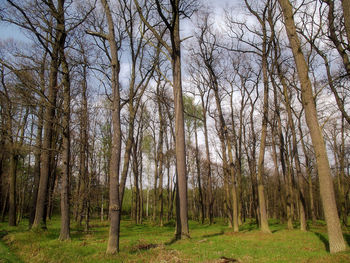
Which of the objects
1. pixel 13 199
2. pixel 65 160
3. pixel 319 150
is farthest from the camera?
pixel 13 199

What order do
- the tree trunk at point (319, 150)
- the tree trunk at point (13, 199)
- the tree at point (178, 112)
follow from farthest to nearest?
the tree trunk at point (13, 199)
the tree at point (178, 112)
the tree trunk at point (319, 150)

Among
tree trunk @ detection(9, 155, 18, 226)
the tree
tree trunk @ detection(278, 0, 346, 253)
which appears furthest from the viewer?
tree trunk @ detection(9, 155, 18, 226)

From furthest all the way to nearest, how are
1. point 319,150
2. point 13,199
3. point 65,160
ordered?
point 13,199
point 65,160
point 319,150

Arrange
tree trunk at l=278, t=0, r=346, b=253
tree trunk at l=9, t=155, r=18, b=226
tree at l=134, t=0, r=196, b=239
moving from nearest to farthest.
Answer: tree trunk at l=278, t=0, r=346, b=253 < tree at l=134, t=0, r=196, b=239 < tree trunk at l=9, t=155, r=18, b=226

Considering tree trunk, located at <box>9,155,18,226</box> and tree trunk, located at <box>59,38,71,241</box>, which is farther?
tree trunk, located at <box>9,155,18,226</box>

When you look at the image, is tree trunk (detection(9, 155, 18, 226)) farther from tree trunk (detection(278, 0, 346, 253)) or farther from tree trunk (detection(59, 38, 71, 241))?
tree trunk (detection(278, 0, 346, 253))

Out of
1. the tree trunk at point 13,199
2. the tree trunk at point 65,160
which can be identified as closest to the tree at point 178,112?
the tree trunk at point 65,160

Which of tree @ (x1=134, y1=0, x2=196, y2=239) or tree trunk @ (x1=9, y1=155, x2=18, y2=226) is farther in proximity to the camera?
tree trunk @ (x1=9, y1=155, x2=18, y2=226)

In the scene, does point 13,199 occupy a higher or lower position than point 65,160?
lower

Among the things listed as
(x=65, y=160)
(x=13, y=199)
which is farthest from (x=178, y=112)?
(x=13, y=199)

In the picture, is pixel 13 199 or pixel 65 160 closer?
pixel 65 160

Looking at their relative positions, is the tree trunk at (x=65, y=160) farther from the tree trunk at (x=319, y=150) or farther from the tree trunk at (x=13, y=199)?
the tree trunk at (x=13, y=199)

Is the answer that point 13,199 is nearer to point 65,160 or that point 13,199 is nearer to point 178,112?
point 65,160

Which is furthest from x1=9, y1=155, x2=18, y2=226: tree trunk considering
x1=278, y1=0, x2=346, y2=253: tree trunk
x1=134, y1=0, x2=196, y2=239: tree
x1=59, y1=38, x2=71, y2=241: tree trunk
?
x1=278, y1=0, x2=346, y2=253: tree trunk
